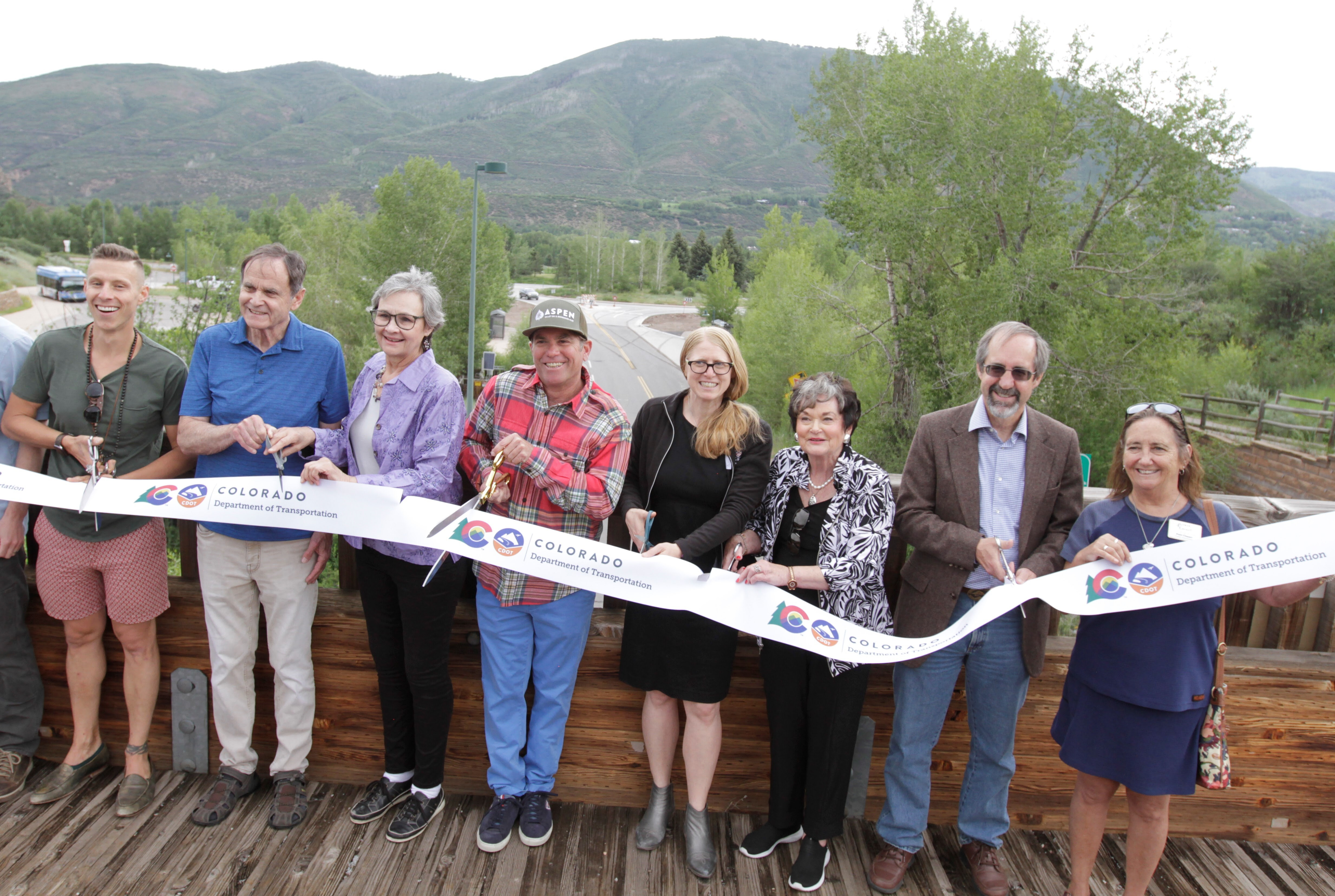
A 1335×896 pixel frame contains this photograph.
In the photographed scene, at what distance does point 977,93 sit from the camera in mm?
22250

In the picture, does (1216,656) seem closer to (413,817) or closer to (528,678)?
(528,678)

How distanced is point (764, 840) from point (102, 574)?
2889 mm

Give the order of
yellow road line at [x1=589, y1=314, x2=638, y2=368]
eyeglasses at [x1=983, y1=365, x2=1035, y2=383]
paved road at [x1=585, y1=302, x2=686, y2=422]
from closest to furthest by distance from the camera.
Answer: eyeglasses at [x1=983, y1=365, x2=1035, y2=383] < paved road at [x1=585, y1=302, x2=686, y2=422] < yellow road line at [x1=589, y1=314, x2=638, y2=368]

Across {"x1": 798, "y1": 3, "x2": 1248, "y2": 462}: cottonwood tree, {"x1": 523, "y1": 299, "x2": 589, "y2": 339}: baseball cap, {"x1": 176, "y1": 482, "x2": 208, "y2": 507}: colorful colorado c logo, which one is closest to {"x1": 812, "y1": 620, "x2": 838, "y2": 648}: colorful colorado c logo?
{"x1": 523, "y1": 299, "x2": 589, "y2": 339}: baseball cap

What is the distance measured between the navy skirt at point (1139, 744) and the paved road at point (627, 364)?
40.6 m

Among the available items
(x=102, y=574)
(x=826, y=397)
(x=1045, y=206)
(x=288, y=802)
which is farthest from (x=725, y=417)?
(x=1045, y=206)

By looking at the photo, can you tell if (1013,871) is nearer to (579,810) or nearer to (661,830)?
(661,830)

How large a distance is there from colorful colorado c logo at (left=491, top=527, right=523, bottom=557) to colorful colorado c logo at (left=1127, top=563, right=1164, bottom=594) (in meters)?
2.10

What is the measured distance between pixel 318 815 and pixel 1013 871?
285cm

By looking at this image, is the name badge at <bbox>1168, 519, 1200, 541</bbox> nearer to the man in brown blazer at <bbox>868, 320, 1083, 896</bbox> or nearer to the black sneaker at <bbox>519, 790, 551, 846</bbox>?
the man in brown blazer at <bbox>868, 320, 1083, 896</bbox>

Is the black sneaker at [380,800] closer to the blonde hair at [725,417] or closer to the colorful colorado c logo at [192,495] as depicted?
the colorful colorado c logo at [192,495]

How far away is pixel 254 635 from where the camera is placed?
3.31 meters

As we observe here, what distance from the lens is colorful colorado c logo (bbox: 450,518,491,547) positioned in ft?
9.60

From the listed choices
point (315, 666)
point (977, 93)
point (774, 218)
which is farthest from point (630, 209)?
point (315, 666)
